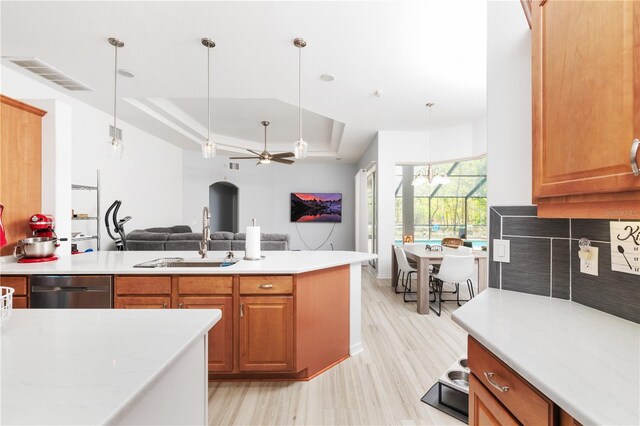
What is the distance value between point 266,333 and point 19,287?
1774mm

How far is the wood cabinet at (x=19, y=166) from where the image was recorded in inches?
87.4

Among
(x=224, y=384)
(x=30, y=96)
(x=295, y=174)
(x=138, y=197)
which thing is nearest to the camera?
(x=224, y=384)

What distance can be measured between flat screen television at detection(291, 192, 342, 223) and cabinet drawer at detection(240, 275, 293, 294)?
20.9 feet

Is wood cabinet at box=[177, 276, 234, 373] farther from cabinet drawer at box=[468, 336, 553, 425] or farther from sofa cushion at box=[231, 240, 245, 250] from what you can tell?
sofa cushion at box=[231, 240, 245, 250]

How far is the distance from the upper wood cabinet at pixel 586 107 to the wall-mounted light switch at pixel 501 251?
0.39 m

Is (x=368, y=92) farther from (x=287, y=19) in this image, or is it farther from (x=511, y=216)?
(x=511, y=216)

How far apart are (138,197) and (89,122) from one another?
5.17ft

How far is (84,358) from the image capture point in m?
0.77

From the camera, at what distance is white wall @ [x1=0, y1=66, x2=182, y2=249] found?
3.76 m

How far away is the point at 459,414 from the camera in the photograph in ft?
6.16

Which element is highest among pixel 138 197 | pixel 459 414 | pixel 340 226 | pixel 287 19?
pixel 287 19

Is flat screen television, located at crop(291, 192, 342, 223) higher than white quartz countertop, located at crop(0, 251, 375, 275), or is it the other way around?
flat screen television, located at crop(291, 192, 342, 223)

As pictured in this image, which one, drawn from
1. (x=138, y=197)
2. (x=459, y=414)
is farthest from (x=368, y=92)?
(x=138, y=197)

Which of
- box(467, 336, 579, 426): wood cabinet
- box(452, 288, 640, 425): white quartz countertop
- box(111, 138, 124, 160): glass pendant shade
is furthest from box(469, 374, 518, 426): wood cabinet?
box(111, 138, 124, 160): glass pendant shade
